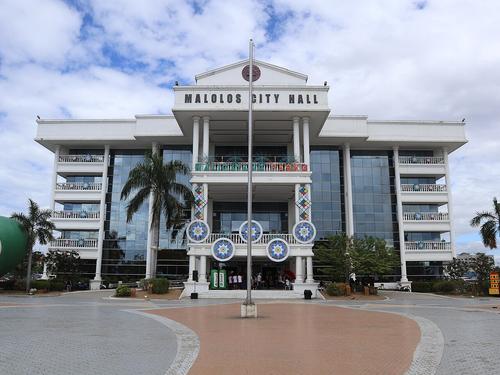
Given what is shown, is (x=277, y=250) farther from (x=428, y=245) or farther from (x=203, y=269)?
(x=428, y=245)

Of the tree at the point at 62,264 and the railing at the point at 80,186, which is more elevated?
the railing at the point at 80,186

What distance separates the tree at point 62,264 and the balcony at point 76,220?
504 centimetres

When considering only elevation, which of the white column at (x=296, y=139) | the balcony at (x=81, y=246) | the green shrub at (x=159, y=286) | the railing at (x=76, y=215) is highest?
the white column at (x=296, y=139)

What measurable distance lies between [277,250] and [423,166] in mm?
22469

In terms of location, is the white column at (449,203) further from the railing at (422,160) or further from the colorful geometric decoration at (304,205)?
the colorful geometric decoration at (304,205)

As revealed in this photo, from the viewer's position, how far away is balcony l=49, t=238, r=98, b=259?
4600 cm

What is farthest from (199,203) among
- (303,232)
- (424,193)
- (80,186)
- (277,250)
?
(424,193)

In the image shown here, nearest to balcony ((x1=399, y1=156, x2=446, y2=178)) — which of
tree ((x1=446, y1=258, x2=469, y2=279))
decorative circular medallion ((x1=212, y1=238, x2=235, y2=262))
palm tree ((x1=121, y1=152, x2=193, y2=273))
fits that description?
tree ((x1=446, y1=258, x2=469, y2=279))

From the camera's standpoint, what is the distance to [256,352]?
33.7ft

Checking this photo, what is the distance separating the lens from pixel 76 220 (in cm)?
4666

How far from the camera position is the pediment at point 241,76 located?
3900 cm

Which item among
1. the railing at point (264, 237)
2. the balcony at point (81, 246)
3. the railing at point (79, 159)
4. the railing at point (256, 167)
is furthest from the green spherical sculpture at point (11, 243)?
the railing at point (264, 237)

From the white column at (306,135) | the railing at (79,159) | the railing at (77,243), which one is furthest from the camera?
the railing at (79,159)

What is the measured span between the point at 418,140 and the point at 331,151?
8.71 m
